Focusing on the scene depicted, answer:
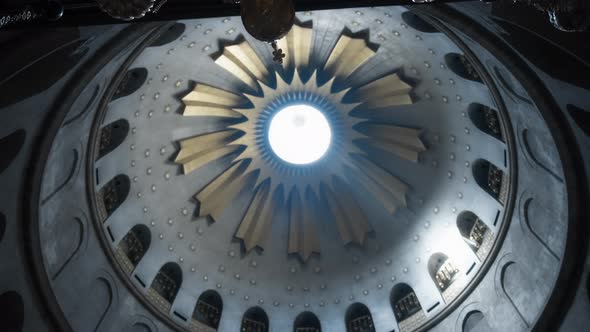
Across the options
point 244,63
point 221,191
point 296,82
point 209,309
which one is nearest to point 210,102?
point 244,63

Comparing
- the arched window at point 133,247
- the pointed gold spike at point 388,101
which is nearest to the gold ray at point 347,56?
the pointed gold spike at point 388,101

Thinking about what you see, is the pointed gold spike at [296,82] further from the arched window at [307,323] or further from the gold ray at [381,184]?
the arched window at [307,323]

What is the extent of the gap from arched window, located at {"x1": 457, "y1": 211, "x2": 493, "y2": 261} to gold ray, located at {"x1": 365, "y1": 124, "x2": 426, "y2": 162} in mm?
2326

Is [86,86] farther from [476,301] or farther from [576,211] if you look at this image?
[476,301]

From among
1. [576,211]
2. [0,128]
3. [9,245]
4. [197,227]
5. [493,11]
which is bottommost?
[9,245]

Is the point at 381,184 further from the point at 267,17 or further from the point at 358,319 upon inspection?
the point at 267,17

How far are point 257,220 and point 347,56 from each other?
20.0ft

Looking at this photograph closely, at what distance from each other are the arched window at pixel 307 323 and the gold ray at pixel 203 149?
18.8ft

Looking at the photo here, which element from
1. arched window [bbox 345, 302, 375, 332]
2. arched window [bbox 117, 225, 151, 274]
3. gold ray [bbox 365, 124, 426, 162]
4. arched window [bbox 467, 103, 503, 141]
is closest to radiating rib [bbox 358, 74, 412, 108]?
gold ray [bbox 365, 124, 426, 162]

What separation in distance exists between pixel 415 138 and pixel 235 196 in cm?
597

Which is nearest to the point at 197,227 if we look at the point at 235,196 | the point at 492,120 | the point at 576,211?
the point at 235,196

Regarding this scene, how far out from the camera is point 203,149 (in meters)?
16.1

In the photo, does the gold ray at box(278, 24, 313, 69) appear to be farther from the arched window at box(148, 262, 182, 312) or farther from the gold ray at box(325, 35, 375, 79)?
the arched window at box(148, 262, 182, 312)

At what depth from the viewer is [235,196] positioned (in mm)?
16953
